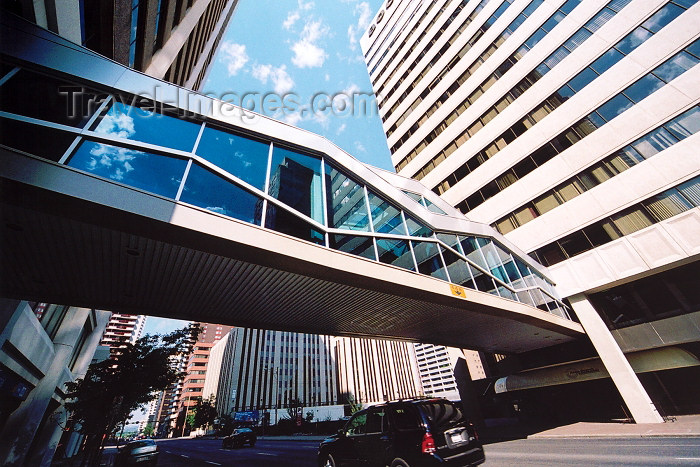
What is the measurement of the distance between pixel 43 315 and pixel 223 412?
82.4m

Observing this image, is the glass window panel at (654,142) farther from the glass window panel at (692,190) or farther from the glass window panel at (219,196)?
the glass window panel at (219,196)

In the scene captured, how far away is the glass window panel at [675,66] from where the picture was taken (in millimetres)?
13641

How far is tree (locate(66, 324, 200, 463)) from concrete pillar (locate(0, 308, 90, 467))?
0.95 metres

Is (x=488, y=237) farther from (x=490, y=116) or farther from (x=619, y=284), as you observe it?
(x=490, y=116)

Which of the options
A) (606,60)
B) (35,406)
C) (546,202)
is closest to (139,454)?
(35,406)

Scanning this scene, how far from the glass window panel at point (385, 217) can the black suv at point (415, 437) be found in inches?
194

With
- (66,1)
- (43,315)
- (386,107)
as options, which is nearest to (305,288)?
(66,1)

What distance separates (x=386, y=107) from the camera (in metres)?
34.3

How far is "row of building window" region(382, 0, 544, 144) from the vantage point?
2234cm

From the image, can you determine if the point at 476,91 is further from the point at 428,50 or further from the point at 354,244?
the point at 354,244

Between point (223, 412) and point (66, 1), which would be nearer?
point (66, 1)

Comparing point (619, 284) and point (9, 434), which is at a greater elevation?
point (619, 284)

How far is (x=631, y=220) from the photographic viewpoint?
1381 cm

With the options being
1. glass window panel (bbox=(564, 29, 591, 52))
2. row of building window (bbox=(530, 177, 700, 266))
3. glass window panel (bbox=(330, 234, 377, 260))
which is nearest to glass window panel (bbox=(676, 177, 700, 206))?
row of building window (bbox=(530, 177, 700, 266))
